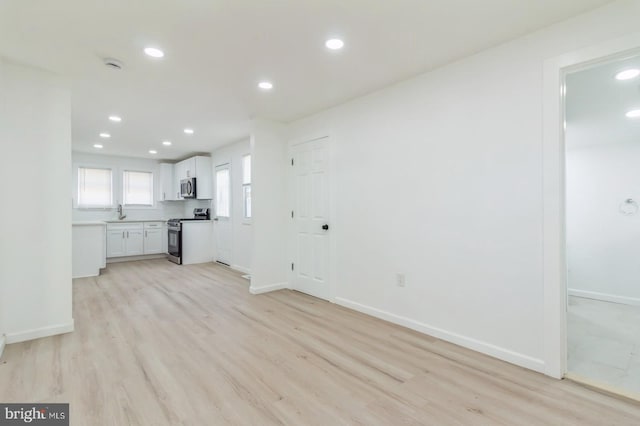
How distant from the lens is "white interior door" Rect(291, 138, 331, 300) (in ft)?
13.4

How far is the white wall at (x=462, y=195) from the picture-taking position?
2260 mm

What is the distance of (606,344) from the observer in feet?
8.93

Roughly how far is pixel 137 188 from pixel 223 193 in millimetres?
2621

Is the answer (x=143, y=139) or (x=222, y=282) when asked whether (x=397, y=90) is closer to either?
(x=222, y=282)

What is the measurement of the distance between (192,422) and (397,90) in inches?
127

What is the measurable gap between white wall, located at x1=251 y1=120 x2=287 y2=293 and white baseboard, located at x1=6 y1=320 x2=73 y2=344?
→ 81.4 inches

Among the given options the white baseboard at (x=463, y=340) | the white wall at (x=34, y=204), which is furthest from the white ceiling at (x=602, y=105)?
the white wall at (x=34, y=204)

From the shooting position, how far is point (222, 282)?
5.07 m

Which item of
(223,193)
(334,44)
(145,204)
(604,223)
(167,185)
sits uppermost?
(334,44)

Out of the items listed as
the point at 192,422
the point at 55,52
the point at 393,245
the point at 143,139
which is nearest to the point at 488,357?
the point at 393,245

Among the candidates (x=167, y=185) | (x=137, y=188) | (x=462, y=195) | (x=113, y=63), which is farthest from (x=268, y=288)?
(x=137, y=188)

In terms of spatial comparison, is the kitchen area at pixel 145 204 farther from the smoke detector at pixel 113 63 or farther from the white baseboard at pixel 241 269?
the smoke detector at pixel 113 63

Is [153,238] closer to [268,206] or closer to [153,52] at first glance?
[268,206]

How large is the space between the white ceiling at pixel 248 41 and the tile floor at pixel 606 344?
8.20ft
